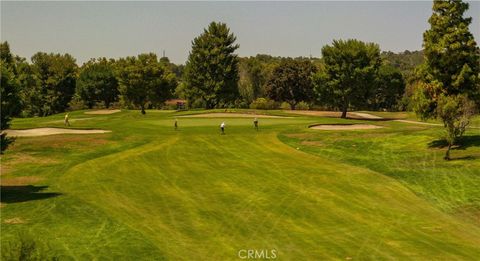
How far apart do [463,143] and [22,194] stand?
119 ft

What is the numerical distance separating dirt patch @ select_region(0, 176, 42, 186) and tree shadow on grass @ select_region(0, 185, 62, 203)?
3.34 feet

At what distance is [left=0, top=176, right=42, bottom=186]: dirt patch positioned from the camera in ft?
115

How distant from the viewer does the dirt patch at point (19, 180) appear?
34.9 m

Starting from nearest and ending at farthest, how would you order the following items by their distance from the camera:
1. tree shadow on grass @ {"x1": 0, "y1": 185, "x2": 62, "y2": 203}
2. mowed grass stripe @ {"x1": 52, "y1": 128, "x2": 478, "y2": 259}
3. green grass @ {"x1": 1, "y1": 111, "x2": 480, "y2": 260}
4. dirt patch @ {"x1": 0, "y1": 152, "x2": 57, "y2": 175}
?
green grass @ {"x1": 1, "y1": 111, "x2": 480, "y2": 260}, mowed grass stripe @ {"x1": 52, "y1": 128, "x2": 478, "y2": 259}, tree shadow on grass @ {"x1": 0, "y1": 185, "x2": 62, "y2": 203}, dirt patch @ {"x1": 0, "y1": 152, "x2": 57, "y2": 175}

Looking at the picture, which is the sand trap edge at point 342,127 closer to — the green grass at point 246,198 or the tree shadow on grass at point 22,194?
the green grass at point 246,198

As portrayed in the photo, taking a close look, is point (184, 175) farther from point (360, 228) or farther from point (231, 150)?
point (360, 228)

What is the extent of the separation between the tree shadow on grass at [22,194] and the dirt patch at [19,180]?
1.02 metres

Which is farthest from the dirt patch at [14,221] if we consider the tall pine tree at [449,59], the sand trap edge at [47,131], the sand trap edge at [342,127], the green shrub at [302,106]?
the green shrub at [302,106]

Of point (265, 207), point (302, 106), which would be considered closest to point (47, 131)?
point (265, 207)

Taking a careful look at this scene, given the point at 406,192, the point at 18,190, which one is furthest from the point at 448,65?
the point at 18,190

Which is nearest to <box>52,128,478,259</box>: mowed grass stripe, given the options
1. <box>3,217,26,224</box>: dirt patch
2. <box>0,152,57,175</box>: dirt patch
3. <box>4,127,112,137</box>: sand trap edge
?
<box>3,217,26,224</box>: dirt patch

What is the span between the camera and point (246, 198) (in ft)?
101

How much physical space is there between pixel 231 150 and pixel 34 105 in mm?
→ 100810

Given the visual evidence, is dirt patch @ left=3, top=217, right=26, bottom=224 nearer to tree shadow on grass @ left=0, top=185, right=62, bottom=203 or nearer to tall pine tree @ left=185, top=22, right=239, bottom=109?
tree shadow on grass @ left=0, top=185, right=62, bottom=203
